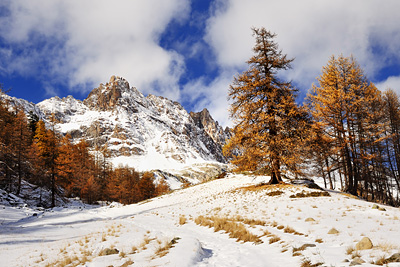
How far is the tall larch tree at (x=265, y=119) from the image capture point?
17469mm

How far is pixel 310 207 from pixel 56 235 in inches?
591

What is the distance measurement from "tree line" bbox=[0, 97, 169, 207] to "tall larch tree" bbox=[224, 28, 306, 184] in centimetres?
1510

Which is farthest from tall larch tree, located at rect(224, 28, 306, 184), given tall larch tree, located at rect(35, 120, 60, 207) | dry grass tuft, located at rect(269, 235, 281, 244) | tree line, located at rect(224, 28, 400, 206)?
tall larch tree, located at rect(35, 120, 60, 207)

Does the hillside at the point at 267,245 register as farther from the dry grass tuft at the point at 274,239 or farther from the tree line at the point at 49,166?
the tree line at the point at 49,166

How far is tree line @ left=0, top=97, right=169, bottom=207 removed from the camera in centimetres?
2810

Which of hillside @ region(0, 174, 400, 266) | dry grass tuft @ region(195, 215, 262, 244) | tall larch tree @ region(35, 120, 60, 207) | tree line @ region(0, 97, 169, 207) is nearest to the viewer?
hillside @ region(0, 174, 400, 266)

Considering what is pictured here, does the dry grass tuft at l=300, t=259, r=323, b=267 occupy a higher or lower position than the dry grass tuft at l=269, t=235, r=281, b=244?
higher

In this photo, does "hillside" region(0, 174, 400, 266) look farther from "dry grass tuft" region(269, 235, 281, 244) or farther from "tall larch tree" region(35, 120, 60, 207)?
"tall larch tree" region(35, 120, 60, 207)

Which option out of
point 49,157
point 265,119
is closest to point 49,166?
point 49,157

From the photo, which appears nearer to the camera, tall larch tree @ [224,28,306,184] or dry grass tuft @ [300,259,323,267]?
dry grass tuft @ [300,259,323,267]

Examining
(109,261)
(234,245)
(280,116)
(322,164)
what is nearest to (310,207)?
(234,245)

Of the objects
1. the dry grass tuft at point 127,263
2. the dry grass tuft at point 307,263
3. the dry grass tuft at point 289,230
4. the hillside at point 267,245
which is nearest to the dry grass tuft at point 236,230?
the hillside at point 267,245

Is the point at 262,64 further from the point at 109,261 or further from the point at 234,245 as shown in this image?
the point at 109,261

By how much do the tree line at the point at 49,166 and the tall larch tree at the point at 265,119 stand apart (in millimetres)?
15099
